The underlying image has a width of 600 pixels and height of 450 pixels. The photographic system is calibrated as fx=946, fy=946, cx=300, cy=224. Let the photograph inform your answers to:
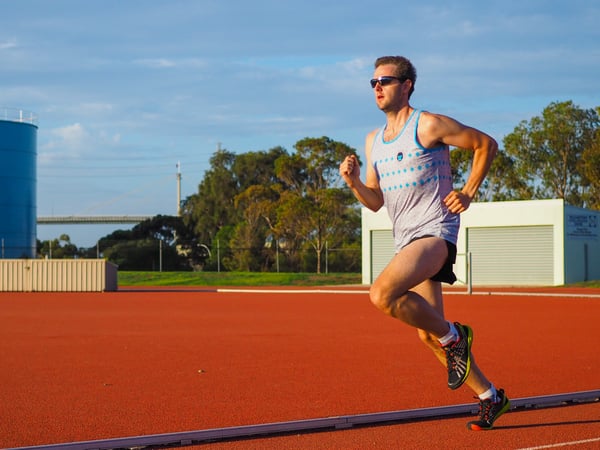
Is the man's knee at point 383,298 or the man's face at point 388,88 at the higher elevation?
the man's face at point 388,88

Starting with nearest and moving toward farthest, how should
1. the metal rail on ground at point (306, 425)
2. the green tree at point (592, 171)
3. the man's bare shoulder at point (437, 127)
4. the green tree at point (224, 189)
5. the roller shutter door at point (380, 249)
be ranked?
the metal rail on ground at point (306, 425), the man's bare shoulder at point (437, 127), the roller shutter door at point (380, 249), the green tree at point (592, 171), the green tree at point (224, 189)

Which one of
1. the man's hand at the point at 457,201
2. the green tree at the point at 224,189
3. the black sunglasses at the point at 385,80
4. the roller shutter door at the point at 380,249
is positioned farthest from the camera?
the green tree at the point at 224,189

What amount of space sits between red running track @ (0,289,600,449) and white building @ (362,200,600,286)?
84.5 ft

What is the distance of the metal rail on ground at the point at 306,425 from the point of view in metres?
5.56

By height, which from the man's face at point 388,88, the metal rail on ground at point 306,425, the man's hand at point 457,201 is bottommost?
the metal rail on ground at point 306,425

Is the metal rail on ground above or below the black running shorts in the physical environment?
below

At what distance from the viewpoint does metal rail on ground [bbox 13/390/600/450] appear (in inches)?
219

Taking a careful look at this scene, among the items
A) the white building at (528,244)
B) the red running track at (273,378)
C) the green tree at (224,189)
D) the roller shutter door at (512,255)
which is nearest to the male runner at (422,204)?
the red running track at (273,378)

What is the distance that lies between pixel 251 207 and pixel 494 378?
197ft

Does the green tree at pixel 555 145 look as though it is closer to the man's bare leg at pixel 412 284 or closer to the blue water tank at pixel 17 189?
the blue water tank at pixel 17 189

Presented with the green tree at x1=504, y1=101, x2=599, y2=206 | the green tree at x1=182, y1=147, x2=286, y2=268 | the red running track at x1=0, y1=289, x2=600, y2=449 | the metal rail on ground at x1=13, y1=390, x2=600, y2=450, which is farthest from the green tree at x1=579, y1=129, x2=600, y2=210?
the metal rail on ground at x1=13, y1=390, x2=600, y2=450

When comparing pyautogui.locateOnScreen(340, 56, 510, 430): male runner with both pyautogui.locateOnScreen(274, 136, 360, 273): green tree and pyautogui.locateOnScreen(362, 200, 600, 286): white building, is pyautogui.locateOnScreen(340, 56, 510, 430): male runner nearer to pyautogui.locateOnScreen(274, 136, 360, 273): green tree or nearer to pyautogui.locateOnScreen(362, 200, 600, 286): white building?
pyautogui.locateOnScreen(362, 200, 600, 286): white building

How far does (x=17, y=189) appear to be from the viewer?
56188mm

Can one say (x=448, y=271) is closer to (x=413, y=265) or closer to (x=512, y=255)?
(x=413, y=265)
